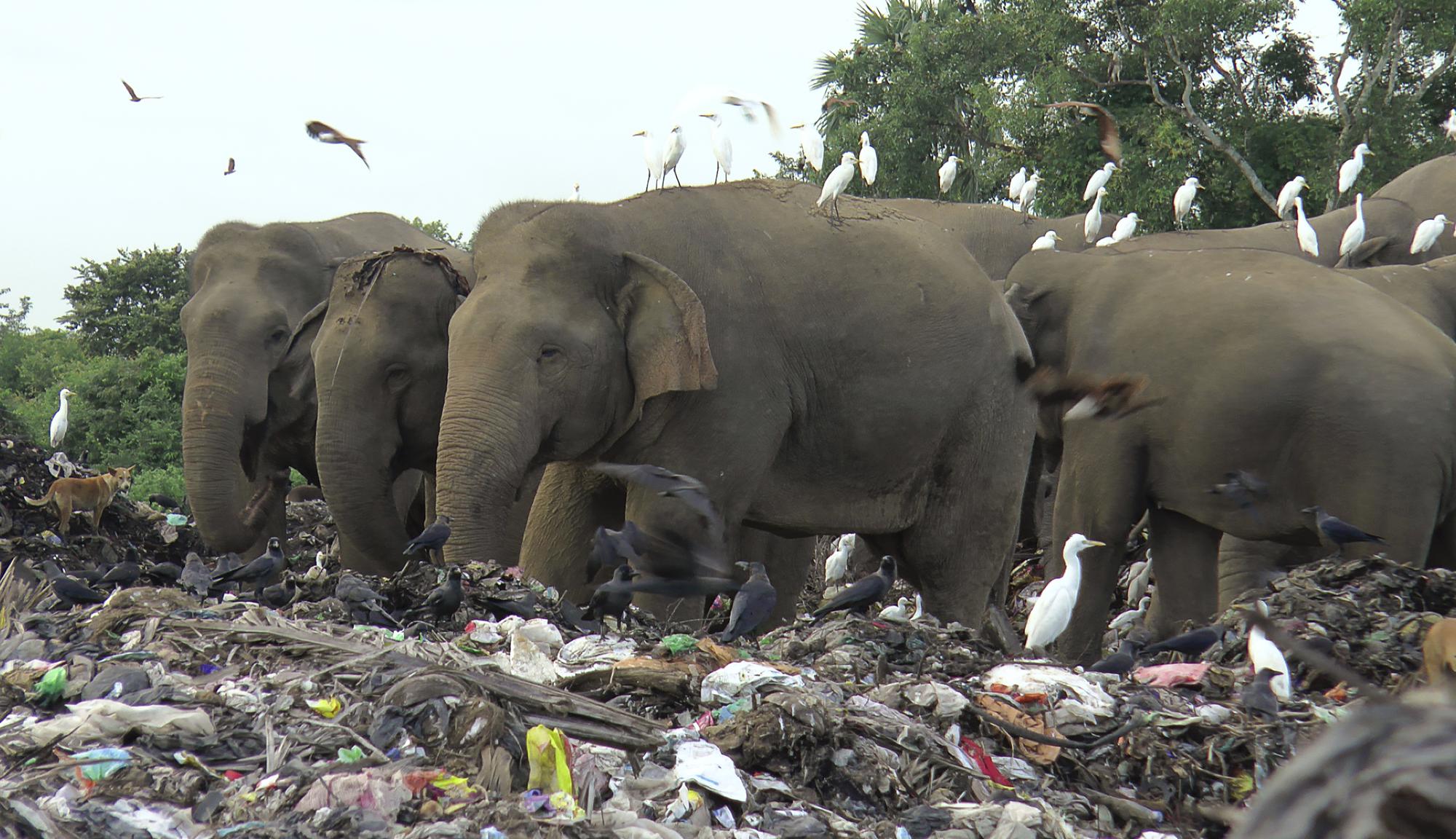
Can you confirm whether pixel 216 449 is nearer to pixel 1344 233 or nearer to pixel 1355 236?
pixel 1355 236

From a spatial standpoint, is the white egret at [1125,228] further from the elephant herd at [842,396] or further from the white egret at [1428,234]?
the elephant herd at [842,396]

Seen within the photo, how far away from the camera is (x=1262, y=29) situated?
1953cm

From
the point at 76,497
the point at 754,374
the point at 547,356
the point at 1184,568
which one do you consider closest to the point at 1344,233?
the point at 1184,568

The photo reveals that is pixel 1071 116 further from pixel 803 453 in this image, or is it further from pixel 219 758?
pixel 219 758

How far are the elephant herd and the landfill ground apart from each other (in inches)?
48.3

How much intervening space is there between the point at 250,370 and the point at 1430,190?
9324 millimetres

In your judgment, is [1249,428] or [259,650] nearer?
[259,650]

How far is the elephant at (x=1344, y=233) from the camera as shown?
11.8m

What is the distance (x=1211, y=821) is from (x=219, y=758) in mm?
2487

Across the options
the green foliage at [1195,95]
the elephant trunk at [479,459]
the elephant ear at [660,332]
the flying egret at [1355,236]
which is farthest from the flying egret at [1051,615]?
the green foliage at [1195,95]

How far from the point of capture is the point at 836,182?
9023 millimetres

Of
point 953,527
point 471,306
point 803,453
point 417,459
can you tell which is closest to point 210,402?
point 417,459

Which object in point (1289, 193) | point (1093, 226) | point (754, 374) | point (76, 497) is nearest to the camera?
point (754, 374)

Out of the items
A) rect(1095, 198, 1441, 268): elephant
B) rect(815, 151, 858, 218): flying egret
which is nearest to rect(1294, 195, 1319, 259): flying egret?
rect(1095, 198, 1441, 268): elephant
